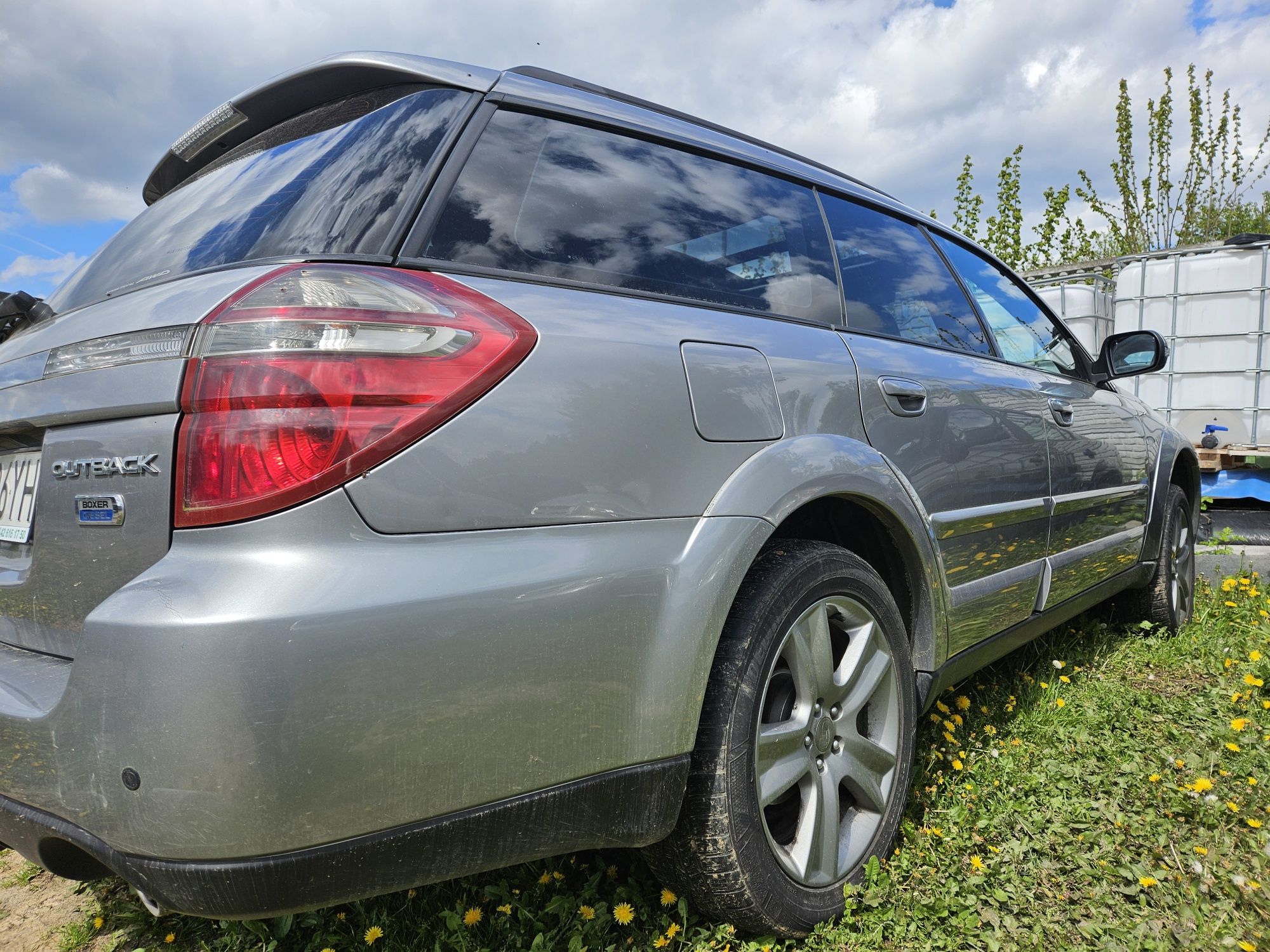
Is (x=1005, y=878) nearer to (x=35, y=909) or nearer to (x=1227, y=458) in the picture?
(x=35, y=909)

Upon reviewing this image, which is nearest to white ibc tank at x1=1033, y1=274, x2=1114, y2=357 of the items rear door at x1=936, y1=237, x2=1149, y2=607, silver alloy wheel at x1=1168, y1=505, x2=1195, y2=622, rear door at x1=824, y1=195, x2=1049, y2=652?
silver alloy wheel at x1=1168, y1=505, x2=1195, y2=622

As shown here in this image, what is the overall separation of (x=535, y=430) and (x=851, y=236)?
1.49 meters

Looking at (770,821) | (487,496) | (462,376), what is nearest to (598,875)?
(770,821)

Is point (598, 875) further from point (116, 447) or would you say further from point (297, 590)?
point (116, 447)

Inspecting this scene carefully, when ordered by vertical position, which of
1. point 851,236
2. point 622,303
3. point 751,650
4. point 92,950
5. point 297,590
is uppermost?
point 851,236

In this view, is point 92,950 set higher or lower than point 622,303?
lower

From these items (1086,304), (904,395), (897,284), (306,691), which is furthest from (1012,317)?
(1086,304)

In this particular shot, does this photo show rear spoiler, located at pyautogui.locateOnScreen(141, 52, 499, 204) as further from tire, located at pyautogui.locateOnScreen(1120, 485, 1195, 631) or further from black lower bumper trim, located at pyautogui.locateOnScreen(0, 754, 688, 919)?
tire, located at pyautogui.locateOnScreen(1120, 485, 1195, 631)

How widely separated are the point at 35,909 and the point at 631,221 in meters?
2.26

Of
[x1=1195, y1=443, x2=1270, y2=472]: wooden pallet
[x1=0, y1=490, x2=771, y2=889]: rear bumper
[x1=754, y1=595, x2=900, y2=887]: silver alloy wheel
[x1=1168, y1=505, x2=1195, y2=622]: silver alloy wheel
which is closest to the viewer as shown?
[x1=0, y1=490, x2=771, y2=889]: rear bumper

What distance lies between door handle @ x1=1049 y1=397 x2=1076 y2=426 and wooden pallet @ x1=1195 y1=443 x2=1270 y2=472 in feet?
14.5

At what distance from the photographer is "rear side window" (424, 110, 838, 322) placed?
149cm

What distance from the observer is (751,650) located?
162cm

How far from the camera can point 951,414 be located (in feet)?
7.57
